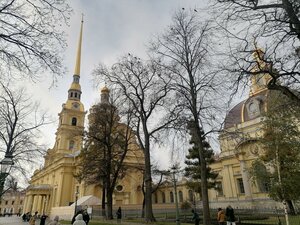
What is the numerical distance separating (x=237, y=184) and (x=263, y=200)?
6.44 meters

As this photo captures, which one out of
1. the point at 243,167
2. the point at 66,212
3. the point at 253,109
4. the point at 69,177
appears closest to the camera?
the point at 66,212

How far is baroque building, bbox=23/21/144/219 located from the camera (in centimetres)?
4606

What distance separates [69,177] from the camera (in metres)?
52.0

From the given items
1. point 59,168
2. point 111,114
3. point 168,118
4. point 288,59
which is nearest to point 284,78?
point 288,59

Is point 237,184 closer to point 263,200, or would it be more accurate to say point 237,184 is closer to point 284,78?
point 263,200

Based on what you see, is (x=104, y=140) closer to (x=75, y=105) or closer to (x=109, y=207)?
(x=109, y=207)

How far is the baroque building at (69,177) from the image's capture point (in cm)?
4606

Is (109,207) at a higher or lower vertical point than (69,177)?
lower

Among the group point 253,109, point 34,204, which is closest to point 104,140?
point 253,109

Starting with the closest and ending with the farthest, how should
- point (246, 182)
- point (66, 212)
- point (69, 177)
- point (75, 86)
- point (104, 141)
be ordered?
point (104, 141)
point (66, 212)
point (246, 182)
point (69, 177)
point (75, 86)

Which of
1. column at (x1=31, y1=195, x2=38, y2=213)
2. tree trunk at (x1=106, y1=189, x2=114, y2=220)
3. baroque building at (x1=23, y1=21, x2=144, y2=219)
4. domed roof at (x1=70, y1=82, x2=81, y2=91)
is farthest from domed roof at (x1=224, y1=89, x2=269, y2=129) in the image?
column at (x1=31, y1=195, x2=38, y2=213)

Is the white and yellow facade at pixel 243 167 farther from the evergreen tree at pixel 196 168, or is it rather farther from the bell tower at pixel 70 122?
the bell tower at pixel 70 122

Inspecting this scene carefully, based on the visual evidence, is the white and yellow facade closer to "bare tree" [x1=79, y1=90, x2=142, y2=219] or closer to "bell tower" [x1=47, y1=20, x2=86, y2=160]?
"bare tree" [x1=79, y1=90, x2=142, y2=219]

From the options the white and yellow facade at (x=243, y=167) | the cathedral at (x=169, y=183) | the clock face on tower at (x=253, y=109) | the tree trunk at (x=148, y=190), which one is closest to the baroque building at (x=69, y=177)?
the cathedral at (x=169, y=183)
